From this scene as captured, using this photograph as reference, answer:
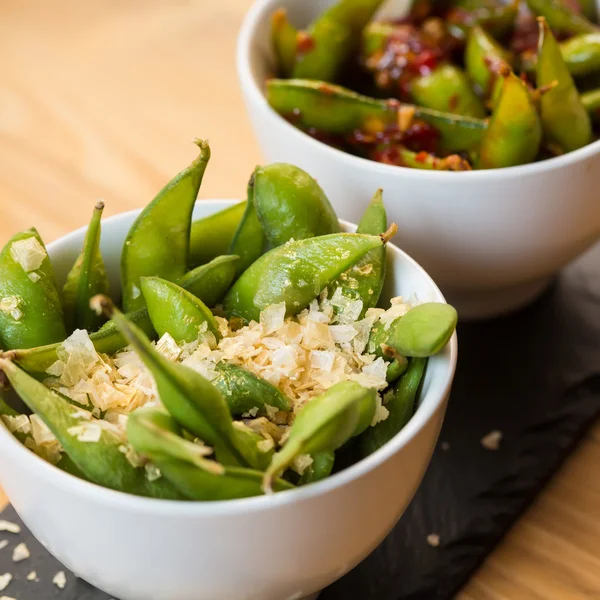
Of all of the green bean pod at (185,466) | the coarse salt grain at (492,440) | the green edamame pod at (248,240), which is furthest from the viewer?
the coarse salt grain at (492,440)

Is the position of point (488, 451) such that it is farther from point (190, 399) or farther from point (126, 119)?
point (126, 119)

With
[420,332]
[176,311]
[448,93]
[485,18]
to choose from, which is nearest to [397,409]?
[420,332]

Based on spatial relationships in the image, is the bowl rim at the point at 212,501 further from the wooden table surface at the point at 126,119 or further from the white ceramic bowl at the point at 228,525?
the wooden table surface at the point at 126,119

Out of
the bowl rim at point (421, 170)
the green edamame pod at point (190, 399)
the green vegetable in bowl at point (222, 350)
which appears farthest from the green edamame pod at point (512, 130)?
the green edamame pod at point (190, 399)

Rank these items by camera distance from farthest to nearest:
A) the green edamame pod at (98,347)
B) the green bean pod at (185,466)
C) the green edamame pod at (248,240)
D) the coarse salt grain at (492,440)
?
the coarse salt grain at (492,440) < the green edamame pod at (248,240) < the green edamame pod at (98,347) < the green bean pod at (185,466)

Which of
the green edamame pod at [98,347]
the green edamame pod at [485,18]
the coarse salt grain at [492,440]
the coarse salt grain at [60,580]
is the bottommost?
the coarse salt grain at [492,440]

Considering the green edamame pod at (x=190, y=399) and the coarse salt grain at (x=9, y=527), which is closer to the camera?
the green edamame pod at (x=190, y=399)

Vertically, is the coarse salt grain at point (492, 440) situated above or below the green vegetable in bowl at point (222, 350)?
below

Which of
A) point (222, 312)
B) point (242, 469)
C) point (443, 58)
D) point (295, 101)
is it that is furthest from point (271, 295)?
point (443, 58)

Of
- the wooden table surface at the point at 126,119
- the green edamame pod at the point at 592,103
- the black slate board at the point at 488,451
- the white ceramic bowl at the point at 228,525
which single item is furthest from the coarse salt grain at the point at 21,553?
the green edamame pod at the point at 592,103
